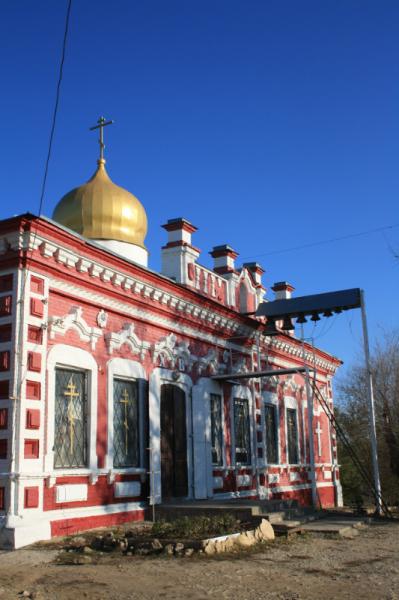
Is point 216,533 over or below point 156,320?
below

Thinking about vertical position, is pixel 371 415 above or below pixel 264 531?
above

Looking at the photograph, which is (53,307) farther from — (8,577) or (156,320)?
(8,577)

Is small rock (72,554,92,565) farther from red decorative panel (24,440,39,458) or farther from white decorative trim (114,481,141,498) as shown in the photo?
white decorative trim (114,481,141,498)

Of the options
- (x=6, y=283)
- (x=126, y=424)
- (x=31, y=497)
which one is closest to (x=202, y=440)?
(x=126, y=424)

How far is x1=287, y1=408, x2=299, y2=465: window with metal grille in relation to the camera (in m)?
19.4

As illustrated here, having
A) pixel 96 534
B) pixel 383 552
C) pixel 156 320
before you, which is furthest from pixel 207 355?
pixel 383 552

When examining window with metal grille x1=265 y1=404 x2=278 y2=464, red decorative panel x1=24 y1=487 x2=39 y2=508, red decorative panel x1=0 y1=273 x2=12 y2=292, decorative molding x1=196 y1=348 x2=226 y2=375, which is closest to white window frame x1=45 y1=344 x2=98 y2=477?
red decorative panel x1=24 y1=487 x2=39 y2=508

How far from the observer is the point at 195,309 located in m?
14.6

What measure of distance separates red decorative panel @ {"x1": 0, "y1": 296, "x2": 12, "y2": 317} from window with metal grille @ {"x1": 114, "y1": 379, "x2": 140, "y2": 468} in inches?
103

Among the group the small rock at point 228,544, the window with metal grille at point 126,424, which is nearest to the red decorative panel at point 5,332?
the window with metal grille at point 126,424

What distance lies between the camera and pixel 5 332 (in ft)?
32.7

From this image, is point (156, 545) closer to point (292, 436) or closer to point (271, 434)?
point (271, 434)

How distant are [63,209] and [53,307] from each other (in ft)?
16.1

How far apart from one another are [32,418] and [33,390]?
0.41 metres
